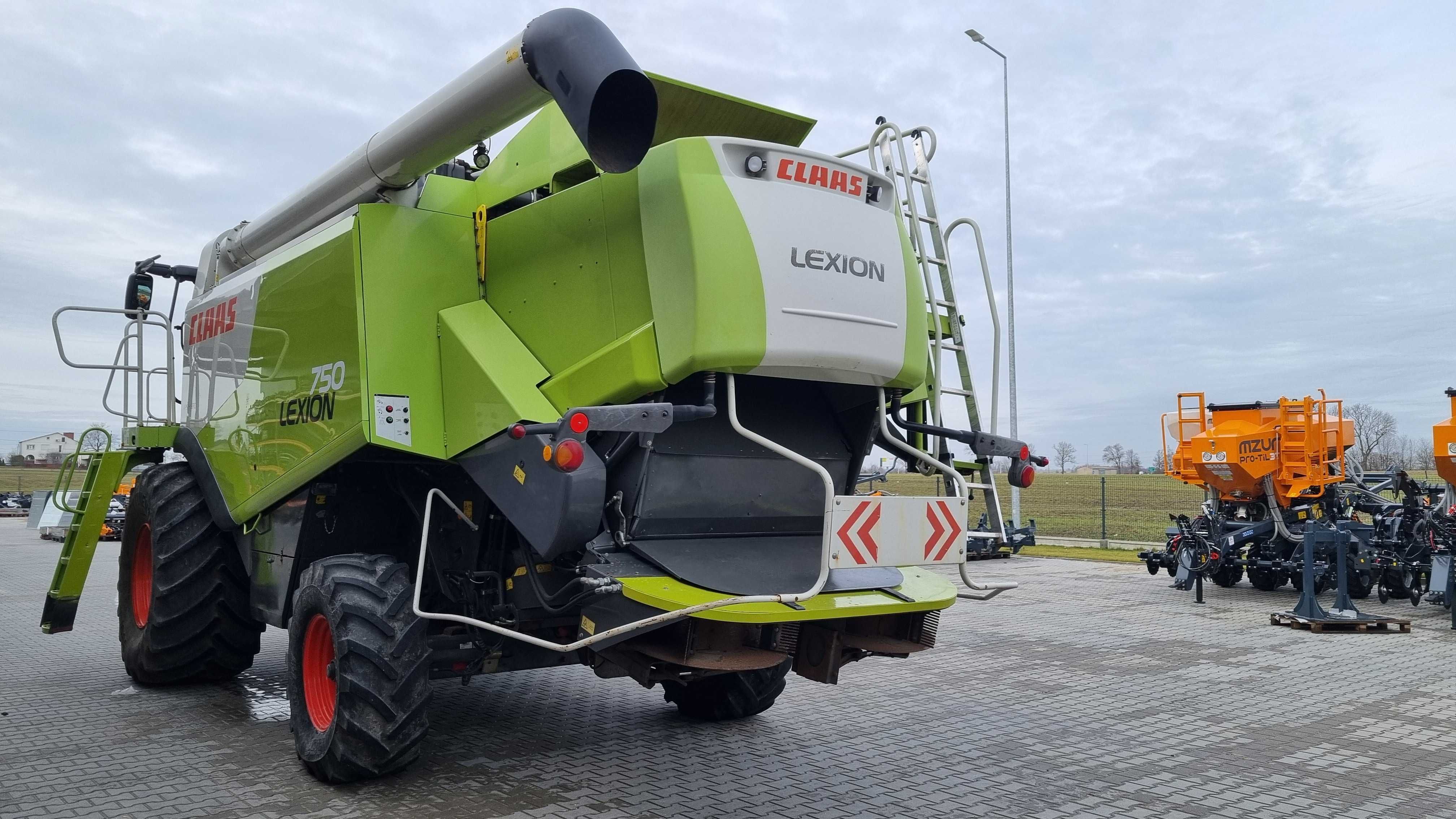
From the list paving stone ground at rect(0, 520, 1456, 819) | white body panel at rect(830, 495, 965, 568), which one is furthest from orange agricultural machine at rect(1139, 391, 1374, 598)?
white body panel at rect(830, 495, 965, 568)

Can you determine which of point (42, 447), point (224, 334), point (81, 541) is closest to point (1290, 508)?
point (224, 334)

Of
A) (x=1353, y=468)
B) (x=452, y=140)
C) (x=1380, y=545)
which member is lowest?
(x=1380, y=545)

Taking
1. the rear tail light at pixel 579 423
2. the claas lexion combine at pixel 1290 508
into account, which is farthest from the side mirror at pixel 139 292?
the claas lexion combine at pixel 1290 508

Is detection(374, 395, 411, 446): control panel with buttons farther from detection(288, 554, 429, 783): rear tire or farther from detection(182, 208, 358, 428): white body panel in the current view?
detection(182, 208, 358, 428): white body panel

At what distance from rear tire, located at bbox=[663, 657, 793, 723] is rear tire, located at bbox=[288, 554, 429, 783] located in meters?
1.81

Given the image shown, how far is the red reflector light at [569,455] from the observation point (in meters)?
3.87

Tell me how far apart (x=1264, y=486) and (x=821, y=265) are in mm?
11665

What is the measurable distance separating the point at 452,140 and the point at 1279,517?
1245cm

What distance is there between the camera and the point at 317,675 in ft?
17.0

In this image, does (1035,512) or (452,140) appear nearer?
(452,140)

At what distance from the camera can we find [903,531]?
4105 millimetres

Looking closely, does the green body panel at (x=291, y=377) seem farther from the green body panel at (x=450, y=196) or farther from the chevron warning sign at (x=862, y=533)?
the chevron warning sign at (x=862, y=533)

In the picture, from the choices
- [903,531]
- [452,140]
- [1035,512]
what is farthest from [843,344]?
[1035,512]

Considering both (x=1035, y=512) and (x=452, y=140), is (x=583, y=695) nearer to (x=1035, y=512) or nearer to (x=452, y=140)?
(x=452, y=140)
